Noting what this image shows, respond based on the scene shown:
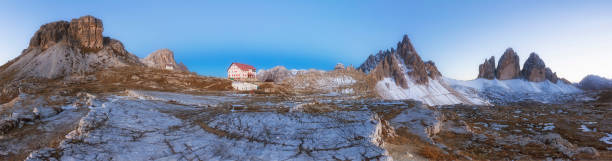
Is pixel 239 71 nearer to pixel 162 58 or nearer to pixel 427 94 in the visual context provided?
pixel 162 58

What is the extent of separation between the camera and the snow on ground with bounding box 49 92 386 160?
8.59 meters

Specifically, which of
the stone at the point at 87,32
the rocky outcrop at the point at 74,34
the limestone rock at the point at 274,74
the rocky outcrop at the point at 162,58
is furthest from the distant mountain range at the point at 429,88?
the rocky outcrop at the point at 74,34

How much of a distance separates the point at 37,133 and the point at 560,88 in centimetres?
30092

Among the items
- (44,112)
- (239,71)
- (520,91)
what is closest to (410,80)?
(520,91)

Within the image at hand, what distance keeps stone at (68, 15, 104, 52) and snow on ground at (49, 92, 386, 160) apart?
3286 inches

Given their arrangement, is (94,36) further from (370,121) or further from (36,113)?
(370,121)

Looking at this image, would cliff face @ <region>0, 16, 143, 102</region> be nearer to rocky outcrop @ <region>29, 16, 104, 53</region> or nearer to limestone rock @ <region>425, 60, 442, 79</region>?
rocky outcrop @ <region>29, 16, 104, 53</region>

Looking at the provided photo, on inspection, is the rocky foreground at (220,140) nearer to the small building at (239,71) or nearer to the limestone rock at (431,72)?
the small building at (239,71)

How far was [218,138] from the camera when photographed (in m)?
10.7

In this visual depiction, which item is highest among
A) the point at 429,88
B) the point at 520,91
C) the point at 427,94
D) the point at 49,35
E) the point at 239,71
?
the point at 49,35

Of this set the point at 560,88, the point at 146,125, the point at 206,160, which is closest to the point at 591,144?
the point at 206,160

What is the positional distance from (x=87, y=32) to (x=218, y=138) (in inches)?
3691

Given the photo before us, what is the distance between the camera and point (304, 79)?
2864 inches

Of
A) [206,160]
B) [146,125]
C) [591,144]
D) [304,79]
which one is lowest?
[591,144]
